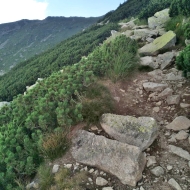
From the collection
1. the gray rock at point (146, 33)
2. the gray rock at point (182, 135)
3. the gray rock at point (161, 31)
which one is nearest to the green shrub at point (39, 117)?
the gray rock at point (182, 135)

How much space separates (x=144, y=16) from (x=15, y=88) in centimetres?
2057

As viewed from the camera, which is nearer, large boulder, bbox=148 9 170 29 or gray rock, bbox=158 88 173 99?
gray rock, bbox=158 88 173 99

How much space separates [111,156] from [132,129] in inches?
33.4

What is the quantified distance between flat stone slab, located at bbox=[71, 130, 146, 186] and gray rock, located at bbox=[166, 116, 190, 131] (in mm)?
1225

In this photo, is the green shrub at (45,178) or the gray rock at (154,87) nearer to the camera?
the green shrub at (45,178)

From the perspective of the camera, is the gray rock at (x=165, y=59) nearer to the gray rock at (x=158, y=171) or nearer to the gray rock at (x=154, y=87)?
the gray rock at (x=154, y=87)

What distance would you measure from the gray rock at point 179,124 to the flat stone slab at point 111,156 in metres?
1.23

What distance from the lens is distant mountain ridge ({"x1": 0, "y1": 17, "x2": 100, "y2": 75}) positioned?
118 m

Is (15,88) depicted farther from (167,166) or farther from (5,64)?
(5,64)

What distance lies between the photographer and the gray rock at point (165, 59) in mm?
8406

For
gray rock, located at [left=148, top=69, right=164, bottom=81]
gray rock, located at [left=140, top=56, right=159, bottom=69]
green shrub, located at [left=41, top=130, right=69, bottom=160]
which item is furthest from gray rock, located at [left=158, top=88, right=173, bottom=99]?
green shrub, located at [left=41, top=130, right=69, bottom=160]

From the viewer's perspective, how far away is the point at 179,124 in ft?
18.4

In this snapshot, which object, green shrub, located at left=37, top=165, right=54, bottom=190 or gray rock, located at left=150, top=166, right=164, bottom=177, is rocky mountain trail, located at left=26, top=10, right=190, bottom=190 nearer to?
gray rock, located at left=150, top=166, right=164, bottom=177

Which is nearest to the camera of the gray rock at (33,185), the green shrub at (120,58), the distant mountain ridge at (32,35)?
the gray rock at (33,185)
